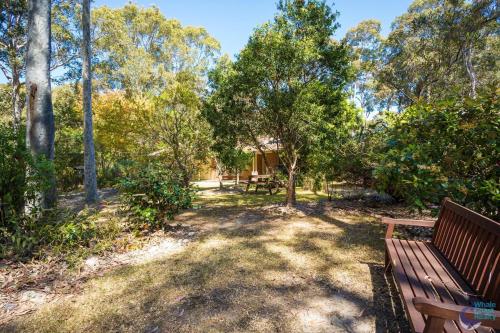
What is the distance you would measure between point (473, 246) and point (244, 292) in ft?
7.89

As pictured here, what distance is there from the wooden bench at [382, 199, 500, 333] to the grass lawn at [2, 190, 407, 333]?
540 millimetres

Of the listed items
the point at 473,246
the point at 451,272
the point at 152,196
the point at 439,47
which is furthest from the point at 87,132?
the point at 439,47

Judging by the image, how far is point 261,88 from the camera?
717cm

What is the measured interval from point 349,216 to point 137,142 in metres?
9.38

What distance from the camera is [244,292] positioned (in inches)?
128

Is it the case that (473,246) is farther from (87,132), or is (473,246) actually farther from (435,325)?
(87,132)

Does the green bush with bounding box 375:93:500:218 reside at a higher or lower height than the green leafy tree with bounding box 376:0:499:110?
lower

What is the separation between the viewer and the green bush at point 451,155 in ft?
12.0

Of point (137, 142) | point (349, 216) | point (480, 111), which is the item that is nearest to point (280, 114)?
point (349, 216)

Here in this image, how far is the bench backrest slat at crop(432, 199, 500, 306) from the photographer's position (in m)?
2.06

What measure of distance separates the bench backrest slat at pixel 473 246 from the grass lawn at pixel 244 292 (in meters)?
0.80

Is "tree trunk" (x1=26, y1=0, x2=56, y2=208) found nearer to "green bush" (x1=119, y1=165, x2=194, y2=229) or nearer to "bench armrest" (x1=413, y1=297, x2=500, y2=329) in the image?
"green bush" (x1=119, y1=165, x2=194, y2=229)

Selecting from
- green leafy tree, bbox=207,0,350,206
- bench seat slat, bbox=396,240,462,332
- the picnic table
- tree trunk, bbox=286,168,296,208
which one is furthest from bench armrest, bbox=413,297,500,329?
the picnic table

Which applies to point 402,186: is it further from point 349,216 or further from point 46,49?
point 46,49
